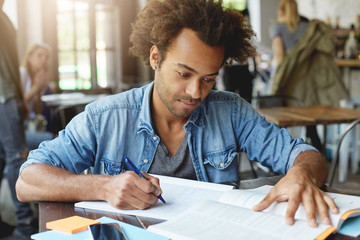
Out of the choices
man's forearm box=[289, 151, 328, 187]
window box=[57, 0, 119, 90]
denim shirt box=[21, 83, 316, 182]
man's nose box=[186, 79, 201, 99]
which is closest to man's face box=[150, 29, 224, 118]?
man's nose box=[186, 79, 201, 99]

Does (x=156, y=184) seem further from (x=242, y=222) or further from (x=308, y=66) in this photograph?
(x=308, y=66)

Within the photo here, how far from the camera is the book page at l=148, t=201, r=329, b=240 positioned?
85 centimetres

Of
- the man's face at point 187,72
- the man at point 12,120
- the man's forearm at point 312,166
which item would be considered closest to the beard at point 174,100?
the man's face at point 187,72

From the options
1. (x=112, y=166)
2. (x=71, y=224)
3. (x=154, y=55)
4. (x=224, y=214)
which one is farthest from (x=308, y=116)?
(x=71, y=224)

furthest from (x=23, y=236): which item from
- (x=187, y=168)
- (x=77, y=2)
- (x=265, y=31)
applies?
(x=265, y=31)

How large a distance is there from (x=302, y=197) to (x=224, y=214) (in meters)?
0.20

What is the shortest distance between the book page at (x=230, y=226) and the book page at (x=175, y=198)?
76mm

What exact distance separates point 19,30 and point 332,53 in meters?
4.41

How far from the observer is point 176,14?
4.66 feet

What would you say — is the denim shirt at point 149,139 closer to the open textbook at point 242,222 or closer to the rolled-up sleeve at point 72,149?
the rolled-up sleeve at point 72,149

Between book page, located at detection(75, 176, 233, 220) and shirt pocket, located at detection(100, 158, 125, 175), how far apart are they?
19 cm

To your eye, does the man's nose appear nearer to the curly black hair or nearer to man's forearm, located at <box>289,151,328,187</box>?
the curly black hair

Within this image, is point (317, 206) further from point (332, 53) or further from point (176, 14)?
point (332, 53)

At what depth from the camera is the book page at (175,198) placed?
3.41 feet
